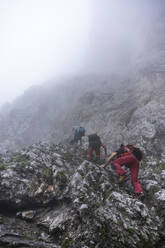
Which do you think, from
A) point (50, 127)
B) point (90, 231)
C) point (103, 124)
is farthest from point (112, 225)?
point (50, 127)

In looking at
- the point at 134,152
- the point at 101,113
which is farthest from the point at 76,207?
the point at 101,113

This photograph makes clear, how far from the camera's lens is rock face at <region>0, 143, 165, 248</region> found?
20.8 feet

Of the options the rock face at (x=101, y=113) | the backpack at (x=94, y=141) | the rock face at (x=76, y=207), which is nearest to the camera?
the rock face at (x=76, y=207)

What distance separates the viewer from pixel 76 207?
7.87m

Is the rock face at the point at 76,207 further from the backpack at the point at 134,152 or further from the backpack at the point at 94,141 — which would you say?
the backpack at the point at 94,141

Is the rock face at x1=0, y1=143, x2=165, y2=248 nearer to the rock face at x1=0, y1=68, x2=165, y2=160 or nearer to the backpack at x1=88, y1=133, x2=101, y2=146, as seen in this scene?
the backpack at x1=88, y1=133, x2=101, y2=146

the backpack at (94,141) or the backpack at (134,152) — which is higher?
the backpack at (134,152)

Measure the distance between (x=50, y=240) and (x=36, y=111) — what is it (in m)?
35.2

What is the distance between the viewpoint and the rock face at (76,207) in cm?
634

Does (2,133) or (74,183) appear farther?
(2,133)

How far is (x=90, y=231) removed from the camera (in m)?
6.54

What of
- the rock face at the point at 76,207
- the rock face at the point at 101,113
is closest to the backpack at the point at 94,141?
the rock face at the point at 76,207

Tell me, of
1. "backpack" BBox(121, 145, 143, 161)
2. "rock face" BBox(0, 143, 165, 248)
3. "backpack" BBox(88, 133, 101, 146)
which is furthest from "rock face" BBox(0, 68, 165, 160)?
"rock face" BBox(0, 143, 165, 248)

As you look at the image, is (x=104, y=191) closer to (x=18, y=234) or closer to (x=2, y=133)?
(x=18, y=234)
